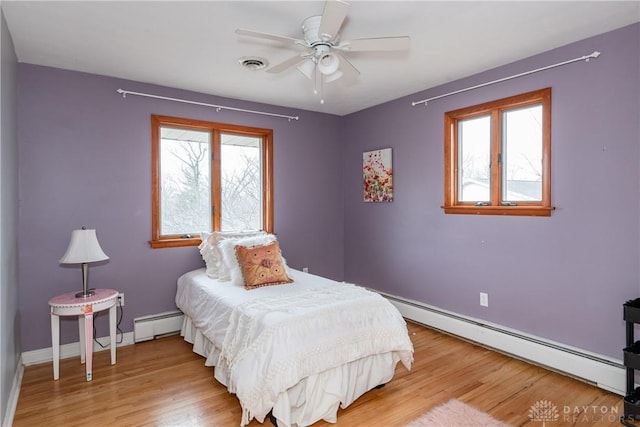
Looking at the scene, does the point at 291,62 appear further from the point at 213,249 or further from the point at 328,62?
the point at 213,249

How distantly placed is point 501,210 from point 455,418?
1742 millimetres

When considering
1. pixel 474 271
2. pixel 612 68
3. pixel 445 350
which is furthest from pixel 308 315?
pixel 612 68

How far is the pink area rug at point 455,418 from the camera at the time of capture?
222 cm

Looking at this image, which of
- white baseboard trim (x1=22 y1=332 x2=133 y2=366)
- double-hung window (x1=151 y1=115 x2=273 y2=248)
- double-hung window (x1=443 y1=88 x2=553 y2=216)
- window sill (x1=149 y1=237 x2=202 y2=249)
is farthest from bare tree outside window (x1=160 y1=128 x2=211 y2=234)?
double-hung window (x1=443 y1=88 x2=553 y2=216)

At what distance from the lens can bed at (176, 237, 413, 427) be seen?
212cm

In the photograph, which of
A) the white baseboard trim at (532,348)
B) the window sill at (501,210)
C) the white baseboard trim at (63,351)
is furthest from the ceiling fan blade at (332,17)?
the white baseboard trim at (63,351)

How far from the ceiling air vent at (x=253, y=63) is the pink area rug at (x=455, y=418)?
278 cm

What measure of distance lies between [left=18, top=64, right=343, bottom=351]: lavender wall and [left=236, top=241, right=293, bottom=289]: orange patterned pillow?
948 millimetres

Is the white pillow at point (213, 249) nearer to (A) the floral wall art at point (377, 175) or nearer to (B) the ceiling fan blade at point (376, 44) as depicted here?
(A) the floral wall art at point (377, 175)

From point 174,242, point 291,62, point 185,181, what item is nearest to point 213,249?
point 174,242

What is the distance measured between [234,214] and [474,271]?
100 inches

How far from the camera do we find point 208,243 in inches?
143

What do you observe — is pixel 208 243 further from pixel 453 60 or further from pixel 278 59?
pixel 453 60

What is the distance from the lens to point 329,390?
228cm
